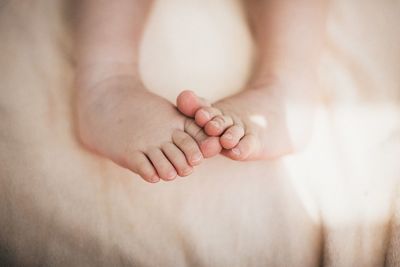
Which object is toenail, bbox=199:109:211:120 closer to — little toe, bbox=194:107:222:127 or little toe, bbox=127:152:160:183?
little toe, bbox=194:107:222:127

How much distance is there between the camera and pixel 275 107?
701 millimetres

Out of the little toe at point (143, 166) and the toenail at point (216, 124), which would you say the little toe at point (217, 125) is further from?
the little toe at point (143, 166)

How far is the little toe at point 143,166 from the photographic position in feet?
2.02

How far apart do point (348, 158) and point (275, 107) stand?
0.16m

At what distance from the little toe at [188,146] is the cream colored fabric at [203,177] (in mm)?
89

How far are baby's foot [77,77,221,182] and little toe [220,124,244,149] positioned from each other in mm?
14

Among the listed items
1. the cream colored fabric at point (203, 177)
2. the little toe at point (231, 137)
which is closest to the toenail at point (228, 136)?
the little toe at point (231, 137)

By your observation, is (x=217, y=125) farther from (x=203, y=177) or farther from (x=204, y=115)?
(x=203, y=177)

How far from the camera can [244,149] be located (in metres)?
0.61

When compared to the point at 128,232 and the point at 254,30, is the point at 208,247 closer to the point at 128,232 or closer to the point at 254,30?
the point at 128,232

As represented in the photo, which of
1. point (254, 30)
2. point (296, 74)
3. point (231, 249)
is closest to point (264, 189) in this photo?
point (231, 249)

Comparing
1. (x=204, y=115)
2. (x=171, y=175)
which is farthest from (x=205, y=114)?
(x=171, y=175)

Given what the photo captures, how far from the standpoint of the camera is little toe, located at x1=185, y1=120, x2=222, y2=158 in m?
0.60

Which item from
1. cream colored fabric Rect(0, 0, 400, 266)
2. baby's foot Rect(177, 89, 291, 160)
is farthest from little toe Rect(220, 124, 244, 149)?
cream colored fabric Rect(0, 0, 400, 266)
